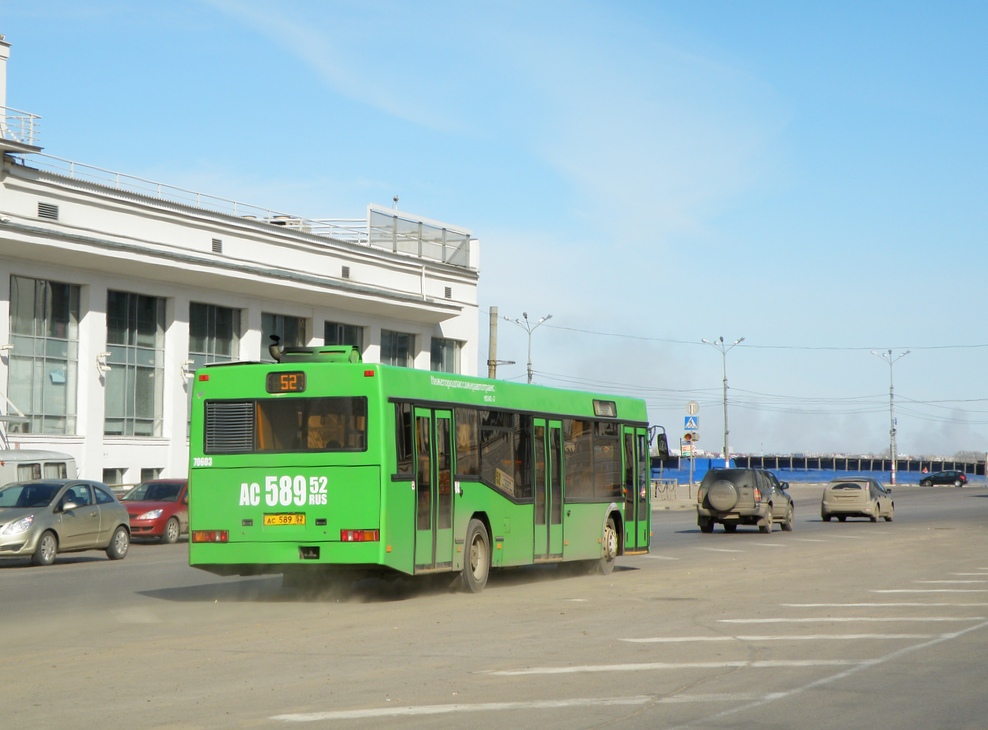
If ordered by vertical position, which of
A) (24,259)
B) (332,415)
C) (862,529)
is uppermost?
(24,259)

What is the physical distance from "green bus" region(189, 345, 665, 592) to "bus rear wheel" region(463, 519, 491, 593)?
2 cm

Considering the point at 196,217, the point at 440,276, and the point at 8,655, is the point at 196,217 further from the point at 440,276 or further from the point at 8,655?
the point at 8,655

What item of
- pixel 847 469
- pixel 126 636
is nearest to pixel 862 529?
pixel 126 636

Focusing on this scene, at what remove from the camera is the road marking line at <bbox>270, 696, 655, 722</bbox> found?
8.23 meters

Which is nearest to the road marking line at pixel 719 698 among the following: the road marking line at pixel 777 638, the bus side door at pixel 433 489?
the road marking line at pixel 777 638

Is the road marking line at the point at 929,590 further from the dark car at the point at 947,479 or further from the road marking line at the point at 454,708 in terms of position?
the dark car at the point at 947,479

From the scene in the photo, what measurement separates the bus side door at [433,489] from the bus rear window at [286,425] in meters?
0.99

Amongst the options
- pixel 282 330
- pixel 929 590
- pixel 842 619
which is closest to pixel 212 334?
pixel 282 330

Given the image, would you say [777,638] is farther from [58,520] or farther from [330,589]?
[58,520]

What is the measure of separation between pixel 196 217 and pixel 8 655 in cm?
3764

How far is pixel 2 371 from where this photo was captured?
136 feet

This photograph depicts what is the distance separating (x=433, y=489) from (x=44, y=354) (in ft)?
98.9

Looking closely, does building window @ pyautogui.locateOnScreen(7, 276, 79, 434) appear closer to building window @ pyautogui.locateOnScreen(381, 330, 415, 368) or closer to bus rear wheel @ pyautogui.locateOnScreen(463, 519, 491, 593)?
building window @ pyautogui.locateOnScreen(381, 330, 415, 368)

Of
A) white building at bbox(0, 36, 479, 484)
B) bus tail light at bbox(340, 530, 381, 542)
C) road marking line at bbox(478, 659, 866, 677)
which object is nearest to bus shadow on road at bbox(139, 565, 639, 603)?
bus tail light at bbox(340, 530, 381, 542)
